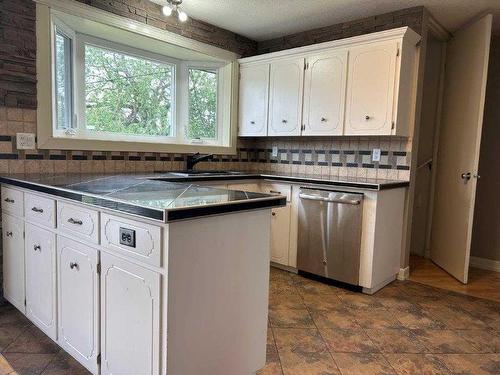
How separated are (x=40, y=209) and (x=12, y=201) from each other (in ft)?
1.42

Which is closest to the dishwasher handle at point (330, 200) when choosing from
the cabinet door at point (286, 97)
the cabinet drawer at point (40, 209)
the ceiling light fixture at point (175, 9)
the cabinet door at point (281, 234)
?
the cabinet door at point (281, 234)

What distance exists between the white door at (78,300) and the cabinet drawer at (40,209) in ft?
0.44

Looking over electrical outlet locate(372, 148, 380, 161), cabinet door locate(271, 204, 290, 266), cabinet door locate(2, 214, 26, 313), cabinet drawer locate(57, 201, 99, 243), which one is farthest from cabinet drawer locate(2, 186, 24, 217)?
electrical outlet locate(372, 148, 380, 161)

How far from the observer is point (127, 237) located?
1344 millimetres

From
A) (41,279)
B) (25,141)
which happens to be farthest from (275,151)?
(41,279)

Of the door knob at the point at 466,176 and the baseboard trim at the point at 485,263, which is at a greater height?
the door knob at the point at 466,176

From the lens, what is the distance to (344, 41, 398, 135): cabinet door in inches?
112

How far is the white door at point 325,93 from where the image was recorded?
10.2ft

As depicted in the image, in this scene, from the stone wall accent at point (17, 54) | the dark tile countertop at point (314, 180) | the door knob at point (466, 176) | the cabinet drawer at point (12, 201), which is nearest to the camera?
the cabinet drawer at point (12, 201)

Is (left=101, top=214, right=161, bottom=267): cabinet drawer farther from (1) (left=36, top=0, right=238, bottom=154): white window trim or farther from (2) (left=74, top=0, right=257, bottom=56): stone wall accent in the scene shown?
(2) (left=74, top=0, right=257, bottom=56): stone wall accent

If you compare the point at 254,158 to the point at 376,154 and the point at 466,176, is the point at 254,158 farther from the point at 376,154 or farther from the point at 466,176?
the point at 466,176

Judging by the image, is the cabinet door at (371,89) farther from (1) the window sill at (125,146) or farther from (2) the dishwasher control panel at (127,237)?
(2) the dishwasher control panel at (127,237)

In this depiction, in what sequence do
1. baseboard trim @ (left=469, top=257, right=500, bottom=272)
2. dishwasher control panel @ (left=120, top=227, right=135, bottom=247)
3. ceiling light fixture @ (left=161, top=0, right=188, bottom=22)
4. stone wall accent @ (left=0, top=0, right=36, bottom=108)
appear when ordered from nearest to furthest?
dishwasher control panel @ (left=120, top=227, right=135, bottom=247) < stone wall accent @ (left=0, top=0, right=36, bottom=108) < ceiling light fixture @ (left=161, top=0, right=188, bottom=22) < baseboard trim @ (left=469, top=257, right=500, bottom=272)

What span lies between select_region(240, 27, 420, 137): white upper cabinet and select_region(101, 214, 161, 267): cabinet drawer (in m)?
2.22
